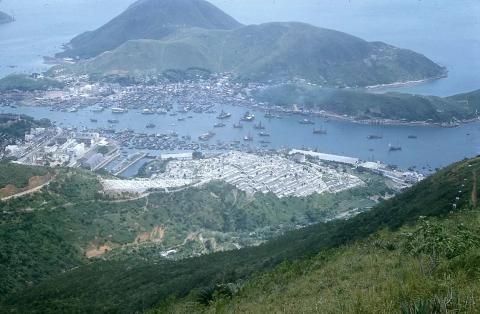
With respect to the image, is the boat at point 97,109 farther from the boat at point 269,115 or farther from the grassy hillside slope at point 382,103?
the boat at point 269,115

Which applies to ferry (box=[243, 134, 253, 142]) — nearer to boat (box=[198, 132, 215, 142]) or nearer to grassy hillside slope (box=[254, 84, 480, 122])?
boat (box=[198, 132, 215, 142])

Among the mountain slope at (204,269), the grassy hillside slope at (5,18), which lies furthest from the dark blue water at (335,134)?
the grassy hillside slope at (5,18)

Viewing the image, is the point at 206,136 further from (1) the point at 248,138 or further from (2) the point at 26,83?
(2) the point at 26,83

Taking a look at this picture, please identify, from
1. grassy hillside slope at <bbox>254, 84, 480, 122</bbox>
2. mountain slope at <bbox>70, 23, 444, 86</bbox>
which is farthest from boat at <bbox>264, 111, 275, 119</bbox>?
mountain slope at <bbox>70, 23, 444, 86</bbox>

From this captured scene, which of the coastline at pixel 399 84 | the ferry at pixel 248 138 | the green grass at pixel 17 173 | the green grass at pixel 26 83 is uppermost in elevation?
the coastline at pixel 399 84

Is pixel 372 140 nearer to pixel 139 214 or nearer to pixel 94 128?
pixel 94 128

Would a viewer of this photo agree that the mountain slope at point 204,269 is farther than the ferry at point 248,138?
No

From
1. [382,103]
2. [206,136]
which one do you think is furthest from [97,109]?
[382,103]

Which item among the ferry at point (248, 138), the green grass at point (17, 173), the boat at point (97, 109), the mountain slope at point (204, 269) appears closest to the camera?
the mountain slope at point (204, 269)
